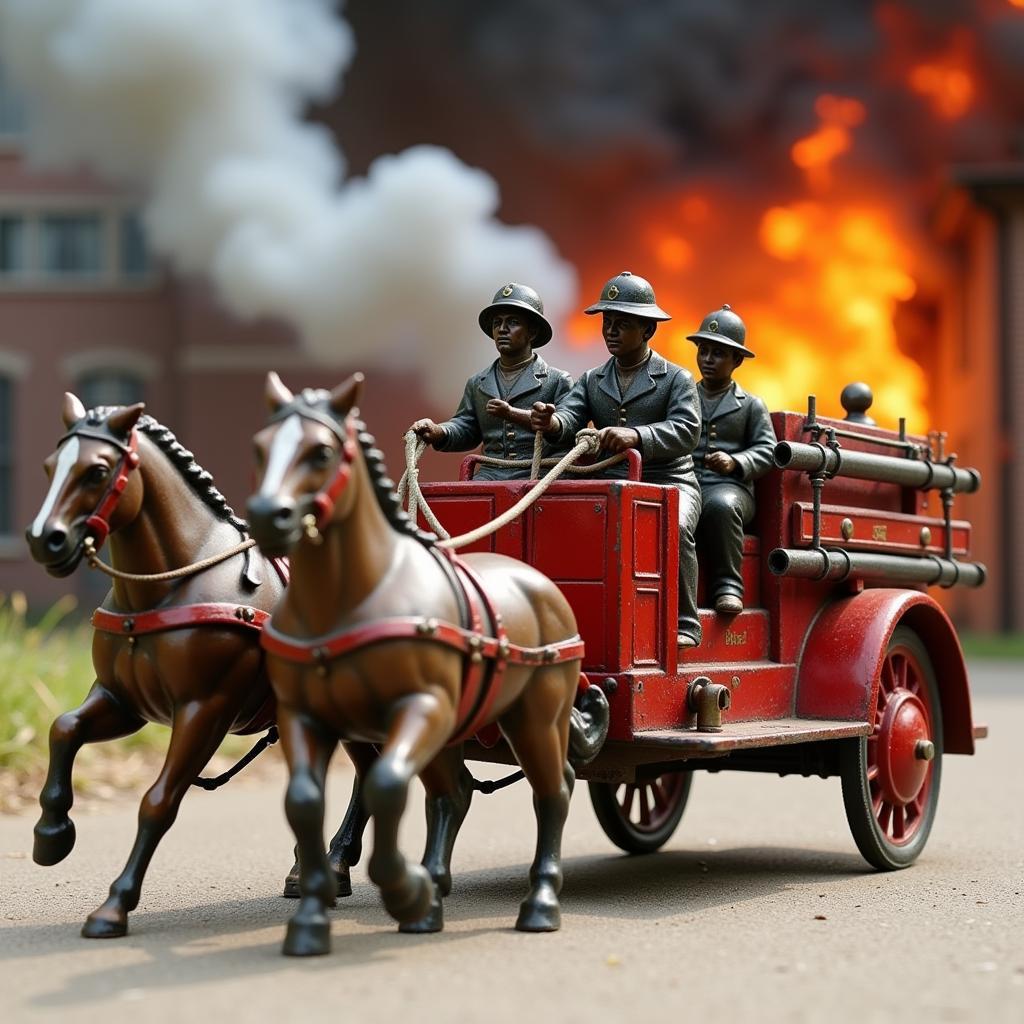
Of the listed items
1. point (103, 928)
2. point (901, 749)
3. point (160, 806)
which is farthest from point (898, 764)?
point (103, 928)

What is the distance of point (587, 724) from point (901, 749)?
89.3 inches

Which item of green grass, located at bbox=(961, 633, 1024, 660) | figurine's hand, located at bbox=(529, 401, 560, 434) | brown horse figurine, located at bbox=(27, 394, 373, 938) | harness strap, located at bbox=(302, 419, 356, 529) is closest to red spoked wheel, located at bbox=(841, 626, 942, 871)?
figurine's hand, located at bbox=(529, 401, 560, 434)

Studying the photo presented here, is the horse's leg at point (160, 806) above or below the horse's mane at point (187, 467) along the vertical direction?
below

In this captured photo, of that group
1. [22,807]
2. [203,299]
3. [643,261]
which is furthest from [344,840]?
[203,299]

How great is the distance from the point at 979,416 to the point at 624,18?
9841 millimetres

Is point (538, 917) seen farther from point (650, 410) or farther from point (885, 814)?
point (885, 814)

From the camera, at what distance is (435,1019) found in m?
5.03

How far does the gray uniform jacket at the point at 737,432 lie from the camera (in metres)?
8.15

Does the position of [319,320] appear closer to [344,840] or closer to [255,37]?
[255,37]

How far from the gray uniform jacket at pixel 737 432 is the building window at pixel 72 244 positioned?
22134 millimetres

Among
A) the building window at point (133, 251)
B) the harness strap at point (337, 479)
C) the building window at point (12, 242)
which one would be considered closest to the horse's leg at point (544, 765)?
the harness strap at point (337, 479)

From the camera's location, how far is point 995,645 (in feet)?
78.5

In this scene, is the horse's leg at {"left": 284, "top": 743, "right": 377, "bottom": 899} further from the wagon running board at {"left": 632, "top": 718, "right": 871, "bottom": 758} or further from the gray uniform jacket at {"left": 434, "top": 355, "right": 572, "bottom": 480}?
the gray uniform jacket at {"left": 434, "top": 355, "right": 572, "bottom": 480}

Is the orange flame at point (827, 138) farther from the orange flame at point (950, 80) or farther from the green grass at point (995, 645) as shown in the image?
the green grass at point (995, 645)
